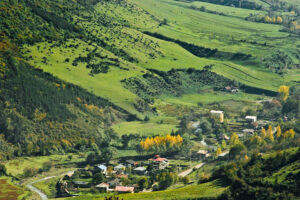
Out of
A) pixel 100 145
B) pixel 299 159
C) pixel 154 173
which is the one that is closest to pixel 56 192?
pixel 154 173

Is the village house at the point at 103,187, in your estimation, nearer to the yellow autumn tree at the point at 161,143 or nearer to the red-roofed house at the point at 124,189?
the red-roofed house at the point at 124,189

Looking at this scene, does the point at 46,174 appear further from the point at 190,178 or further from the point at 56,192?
the point at 190,178

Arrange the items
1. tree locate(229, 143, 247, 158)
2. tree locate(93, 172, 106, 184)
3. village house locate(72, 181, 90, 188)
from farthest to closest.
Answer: tree locate(229, 143, 247, 158) → tree locate(93, 172, 106, 184) → village house locate(72, 181, 90, 188)

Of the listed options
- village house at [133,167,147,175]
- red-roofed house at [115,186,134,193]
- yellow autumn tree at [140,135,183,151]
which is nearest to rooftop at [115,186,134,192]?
red-roofed house at [115,186,134,193]

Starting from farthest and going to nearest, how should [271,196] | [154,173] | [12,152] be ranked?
[12,152]
[154,173]
[271,196]

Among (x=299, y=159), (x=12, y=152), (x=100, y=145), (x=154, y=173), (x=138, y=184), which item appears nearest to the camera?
(x=299, y=159)

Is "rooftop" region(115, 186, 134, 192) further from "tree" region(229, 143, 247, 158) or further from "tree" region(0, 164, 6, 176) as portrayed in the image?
"tree" region(0, 164, 6, 176)

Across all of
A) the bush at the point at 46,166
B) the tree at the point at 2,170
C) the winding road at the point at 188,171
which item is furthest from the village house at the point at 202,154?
the tree at the point at 2,170

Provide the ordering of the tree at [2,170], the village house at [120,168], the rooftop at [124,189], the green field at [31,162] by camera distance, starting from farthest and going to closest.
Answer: the village house at [120,168]
the green field at [31,162]
the tree at [2,170]
the rooftop at [124,189]

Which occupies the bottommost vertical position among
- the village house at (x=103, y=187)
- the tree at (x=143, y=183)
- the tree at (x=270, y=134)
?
the village house at (x=103, y=187)
